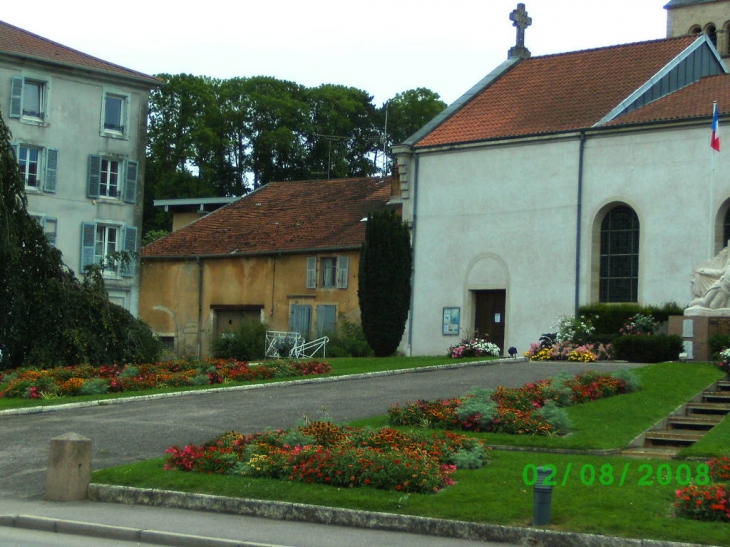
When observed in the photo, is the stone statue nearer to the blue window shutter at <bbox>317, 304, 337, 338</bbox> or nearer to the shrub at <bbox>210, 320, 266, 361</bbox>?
the shrub at <bbox>210, 320, 266, 361</bbox>

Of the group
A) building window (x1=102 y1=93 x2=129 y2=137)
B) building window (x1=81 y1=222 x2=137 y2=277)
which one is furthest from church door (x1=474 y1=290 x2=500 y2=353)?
building window (x1=102 y1=93 x2=129 y2=137)

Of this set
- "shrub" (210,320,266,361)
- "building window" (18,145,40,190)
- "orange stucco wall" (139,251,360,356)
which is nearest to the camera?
"shrub" (210,320,266,361)

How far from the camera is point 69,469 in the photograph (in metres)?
15.2

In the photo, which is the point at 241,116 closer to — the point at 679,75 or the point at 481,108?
the point at 481,108

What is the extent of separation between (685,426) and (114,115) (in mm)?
35137

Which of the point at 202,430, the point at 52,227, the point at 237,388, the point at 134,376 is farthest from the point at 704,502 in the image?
the point at 52,227

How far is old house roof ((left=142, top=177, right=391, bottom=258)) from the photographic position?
157 ft

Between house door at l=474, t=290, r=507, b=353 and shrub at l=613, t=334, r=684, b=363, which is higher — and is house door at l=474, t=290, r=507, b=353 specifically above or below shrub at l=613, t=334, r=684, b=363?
above

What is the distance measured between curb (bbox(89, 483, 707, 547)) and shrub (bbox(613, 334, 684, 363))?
17859 millimetres

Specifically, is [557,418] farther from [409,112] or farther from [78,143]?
[409,112]

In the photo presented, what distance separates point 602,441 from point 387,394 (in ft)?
24.0

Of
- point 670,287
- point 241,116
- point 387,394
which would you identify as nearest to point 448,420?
point 387,394

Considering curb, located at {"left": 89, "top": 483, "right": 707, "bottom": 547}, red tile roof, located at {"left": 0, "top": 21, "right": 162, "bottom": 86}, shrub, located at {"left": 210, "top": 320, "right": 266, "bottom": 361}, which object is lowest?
curb, located at {"left": 89, "top": 483, "right": 707, "bottom": 547}

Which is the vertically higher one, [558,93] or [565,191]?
[558,93]
